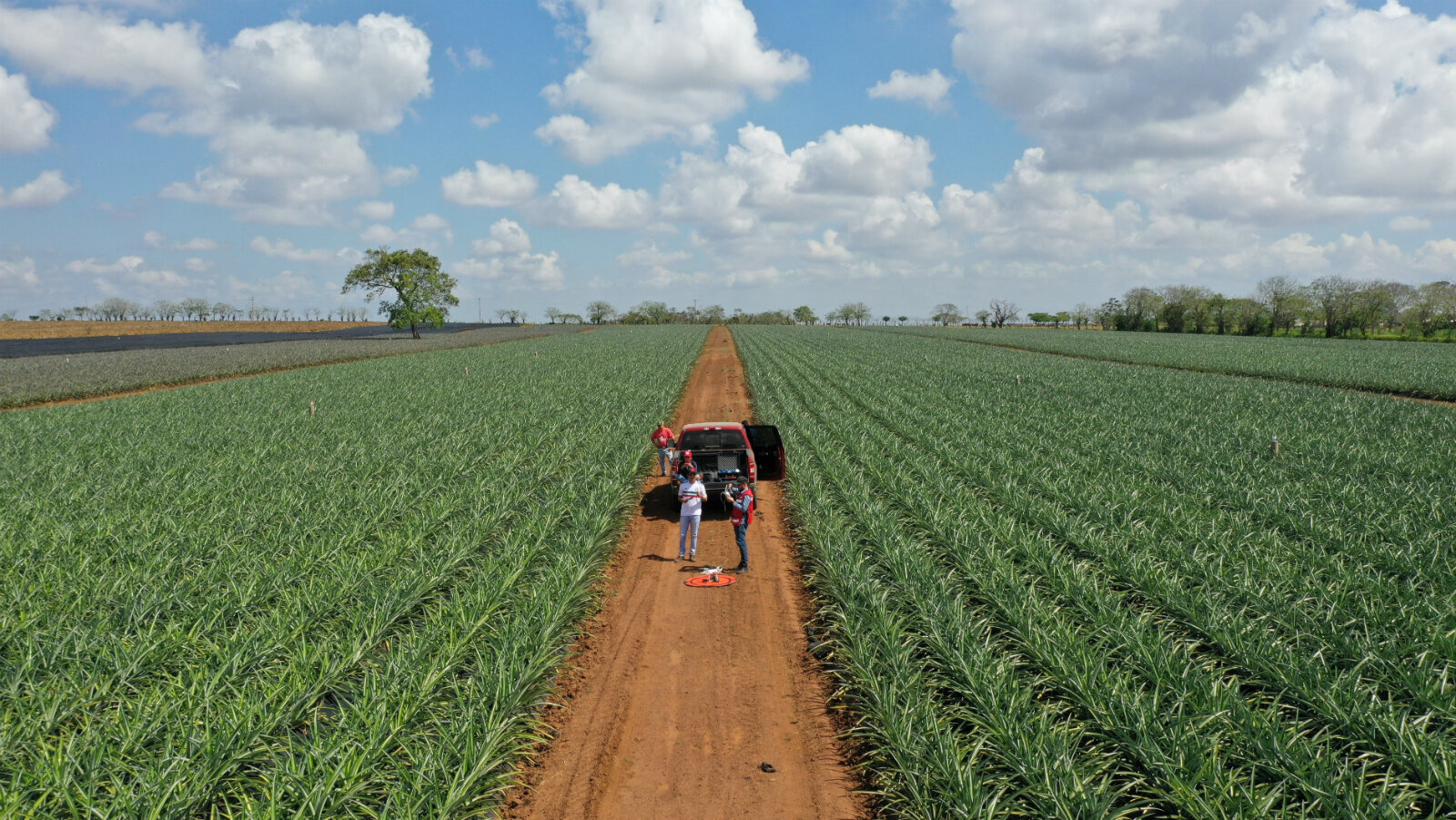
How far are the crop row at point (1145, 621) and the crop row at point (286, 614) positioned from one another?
3875mm

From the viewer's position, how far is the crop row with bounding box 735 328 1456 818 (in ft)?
16.8

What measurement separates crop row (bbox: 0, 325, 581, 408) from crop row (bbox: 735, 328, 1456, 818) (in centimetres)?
4020

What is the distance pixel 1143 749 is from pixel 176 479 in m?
17.7

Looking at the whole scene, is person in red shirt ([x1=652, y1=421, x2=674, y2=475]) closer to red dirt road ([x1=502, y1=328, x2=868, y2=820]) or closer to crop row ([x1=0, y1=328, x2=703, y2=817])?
crop row ([x1=0, y1=328, x2=703, y2=817])

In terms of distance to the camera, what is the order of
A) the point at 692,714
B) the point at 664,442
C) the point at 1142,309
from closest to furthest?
the point at 692,714 < the point at 664,442 < the point at 1142,309

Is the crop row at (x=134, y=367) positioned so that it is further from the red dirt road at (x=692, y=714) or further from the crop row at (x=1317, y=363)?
the crop row at (x=1317, y=363)

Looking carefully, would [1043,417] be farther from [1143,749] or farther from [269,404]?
[269,404]

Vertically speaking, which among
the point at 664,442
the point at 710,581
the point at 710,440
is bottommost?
the point at 710,581

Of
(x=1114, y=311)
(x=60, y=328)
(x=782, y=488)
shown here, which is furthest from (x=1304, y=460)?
(x=60, y=328)

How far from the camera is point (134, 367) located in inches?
1766

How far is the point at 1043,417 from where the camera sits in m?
21.8

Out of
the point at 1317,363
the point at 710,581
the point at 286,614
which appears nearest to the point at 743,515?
the point at 710,581

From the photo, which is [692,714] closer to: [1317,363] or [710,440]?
[710,440]

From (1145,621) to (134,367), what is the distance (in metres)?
59.7
